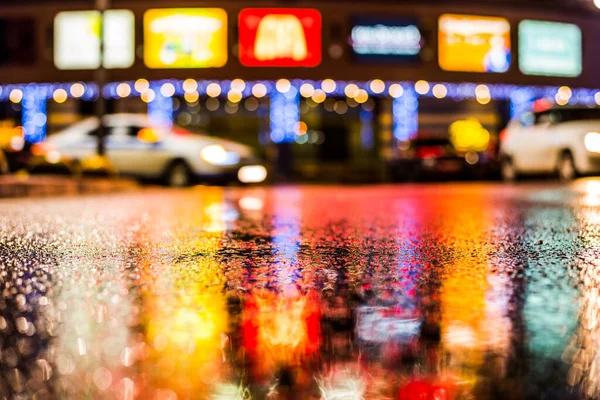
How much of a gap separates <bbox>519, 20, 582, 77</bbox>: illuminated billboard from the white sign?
4476 millimetres

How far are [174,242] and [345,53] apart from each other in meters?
26.8

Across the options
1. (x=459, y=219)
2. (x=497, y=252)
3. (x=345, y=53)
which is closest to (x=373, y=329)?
(x=497, y=252)

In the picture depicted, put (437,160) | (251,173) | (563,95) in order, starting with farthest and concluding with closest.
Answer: (563,95) < (437,160) < (251,173)

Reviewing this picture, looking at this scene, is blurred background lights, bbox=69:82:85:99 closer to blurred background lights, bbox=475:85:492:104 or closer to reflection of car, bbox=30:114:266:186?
reflection of car, bbox=30:114:266:186

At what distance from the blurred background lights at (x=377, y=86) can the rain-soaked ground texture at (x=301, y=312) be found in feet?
82.5

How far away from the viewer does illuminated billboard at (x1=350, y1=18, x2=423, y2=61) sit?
111 ft

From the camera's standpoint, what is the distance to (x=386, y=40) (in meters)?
34.1

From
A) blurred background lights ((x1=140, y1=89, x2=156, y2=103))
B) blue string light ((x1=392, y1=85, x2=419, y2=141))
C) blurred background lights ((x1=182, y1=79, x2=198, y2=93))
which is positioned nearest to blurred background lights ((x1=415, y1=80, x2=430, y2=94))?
blue string light ((x1=392, y1=85, x2=419, y2=141))

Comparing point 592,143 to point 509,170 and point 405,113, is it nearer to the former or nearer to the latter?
point 509,170

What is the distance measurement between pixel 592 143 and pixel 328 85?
54.9 feet

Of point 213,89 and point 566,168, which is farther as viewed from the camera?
point 213,89

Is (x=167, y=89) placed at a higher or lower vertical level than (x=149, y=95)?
higher

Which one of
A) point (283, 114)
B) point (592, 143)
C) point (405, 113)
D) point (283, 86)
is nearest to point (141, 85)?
point (283, 86)

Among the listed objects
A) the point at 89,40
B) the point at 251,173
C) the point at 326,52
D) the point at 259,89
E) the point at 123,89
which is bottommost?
the point at 251,173
